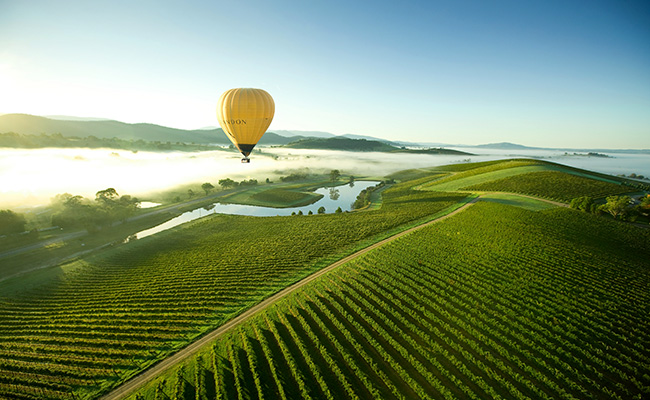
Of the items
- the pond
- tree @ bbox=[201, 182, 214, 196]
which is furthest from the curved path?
tree @ bbox=[201, 182, 214, 196]

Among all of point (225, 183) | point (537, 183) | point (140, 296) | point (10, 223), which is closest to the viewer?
point (140, 296)

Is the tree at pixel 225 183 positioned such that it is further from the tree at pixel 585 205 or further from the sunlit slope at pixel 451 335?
the tree at pixel 585 205

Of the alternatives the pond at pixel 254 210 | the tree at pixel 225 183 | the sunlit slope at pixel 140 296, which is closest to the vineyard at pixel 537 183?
the pond at pixel 254 210

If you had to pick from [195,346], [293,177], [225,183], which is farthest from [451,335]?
[293,177]

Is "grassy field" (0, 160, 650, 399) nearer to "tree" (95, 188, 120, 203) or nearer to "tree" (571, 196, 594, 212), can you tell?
"tree" (571, 196, 594, 212)

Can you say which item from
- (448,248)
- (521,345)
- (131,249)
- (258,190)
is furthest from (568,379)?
(258,190)

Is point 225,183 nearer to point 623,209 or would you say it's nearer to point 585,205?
point 585,205
